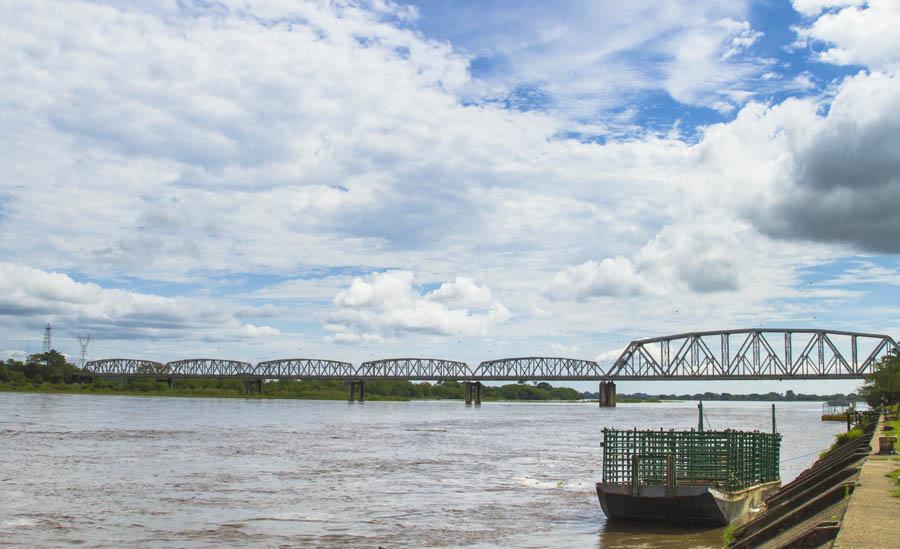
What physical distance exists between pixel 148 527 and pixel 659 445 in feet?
55.8

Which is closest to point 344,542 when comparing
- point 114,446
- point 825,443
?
point 114,446

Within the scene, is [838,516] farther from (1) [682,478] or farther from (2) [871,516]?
(1) [682,478]

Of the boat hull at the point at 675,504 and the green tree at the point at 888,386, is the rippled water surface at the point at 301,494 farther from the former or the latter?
the green tree at the point at 888,386

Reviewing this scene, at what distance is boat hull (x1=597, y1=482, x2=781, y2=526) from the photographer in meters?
28.8

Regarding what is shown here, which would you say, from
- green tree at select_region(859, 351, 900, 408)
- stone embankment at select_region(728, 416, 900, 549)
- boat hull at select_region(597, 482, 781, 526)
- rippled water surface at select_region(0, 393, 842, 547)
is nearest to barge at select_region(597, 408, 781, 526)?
boat hull at select_region(597, 482, 781, 526)

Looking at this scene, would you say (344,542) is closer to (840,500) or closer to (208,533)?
(208,533)

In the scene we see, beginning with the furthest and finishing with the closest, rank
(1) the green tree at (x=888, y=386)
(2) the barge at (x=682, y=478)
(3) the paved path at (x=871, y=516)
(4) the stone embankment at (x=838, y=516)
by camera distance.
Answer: (1) the green tree at (x=888, y=386) → (2) the barge at (x=682, y=478) → (4) the stone embankment at (x=838, y=516) → (3) the paved path at (x=871, y=516)

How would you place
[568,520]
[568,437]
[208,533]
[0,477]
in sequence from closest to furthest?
[208,533] < [568,520] < [0,477] < [568,437]

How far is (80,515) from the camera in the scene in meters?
30.3

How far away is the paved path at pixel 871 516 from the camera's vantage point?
51.1 ft

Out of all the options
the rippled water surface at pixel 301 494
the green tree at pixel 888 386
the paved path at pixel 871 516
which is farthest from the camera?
the green tree at pixel 888 386

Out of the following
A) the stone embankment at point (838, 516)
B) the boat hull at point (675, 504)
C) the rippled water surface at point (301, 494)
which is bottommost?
the rippled water surface at point (301, 494)

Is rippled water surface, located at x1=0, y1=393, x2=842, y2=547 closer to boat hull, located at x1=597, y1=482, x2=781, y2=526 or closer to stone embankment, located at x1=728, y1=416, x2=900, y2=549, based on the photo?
boat hull, located at x1=597, y1=482, x2=781, y2=526

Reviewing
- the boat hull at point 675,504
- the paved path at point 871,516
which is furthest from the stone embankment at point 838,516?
the boat hull at point 675,504
